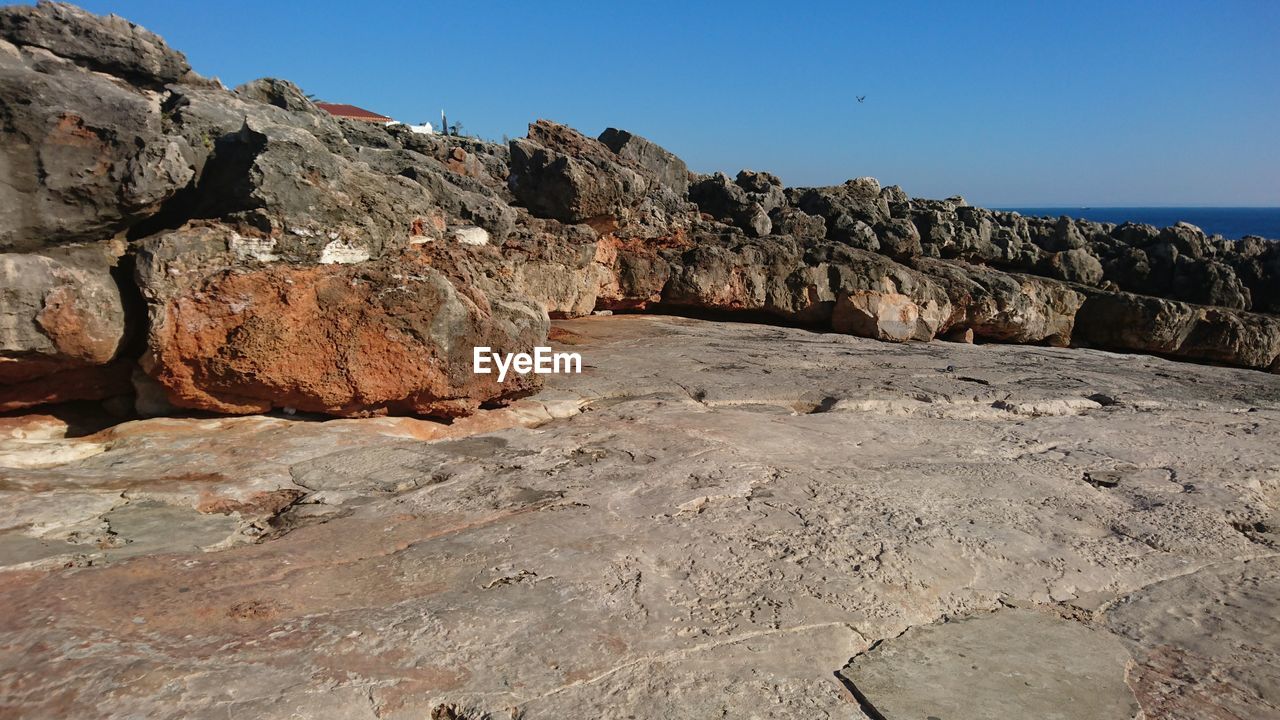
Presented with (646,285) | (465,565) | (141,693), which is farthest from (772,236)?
(141,693)

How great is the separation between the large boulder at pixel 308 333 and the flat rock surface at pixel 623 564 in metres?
0.20

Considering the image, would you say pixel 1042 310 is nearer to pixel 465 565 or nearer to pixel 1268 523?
pixel 1268 523

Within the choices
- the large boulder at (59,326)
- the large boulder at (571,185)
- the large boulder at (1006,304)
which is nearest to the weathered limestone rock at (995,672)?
the large boulder at (59,326)

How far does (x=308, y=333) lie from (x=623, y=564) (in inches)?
98.0

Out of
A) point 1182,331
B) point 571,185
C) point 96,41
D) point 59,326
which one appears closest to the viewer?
point 59,326

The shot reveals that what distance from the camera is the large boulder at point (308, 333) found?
170 inches

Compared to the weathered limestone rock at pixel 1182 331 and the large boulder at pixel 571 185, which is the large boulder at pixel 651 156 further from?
the weathered limestone rock at pixel 1182 331

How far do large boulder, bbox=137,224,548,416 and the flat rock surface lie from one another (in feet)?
0.66

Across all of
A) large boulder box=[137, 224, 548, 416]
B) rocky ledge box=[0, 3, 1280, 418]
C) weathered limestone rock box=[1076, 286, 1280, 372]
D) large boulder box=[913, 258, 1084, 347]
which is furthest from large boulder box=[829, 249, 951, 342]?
large boulder box=[137, 224, 548, 416]

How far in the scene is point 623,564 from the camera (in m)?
3.17

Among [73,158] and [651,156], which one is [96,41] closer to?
[73,158]

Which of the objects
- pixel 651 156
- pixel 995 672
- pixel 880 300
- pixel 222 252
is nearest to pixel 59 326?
pixel 222 252

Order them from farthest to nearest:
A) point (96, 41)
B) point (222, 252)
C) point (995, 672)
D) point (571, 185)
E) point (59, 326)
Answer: point (571, 185), point (96, 41), point (222, 252), point (59, 326), point (995, 672)

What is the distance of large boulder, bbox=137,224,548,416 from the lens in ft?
14.2
